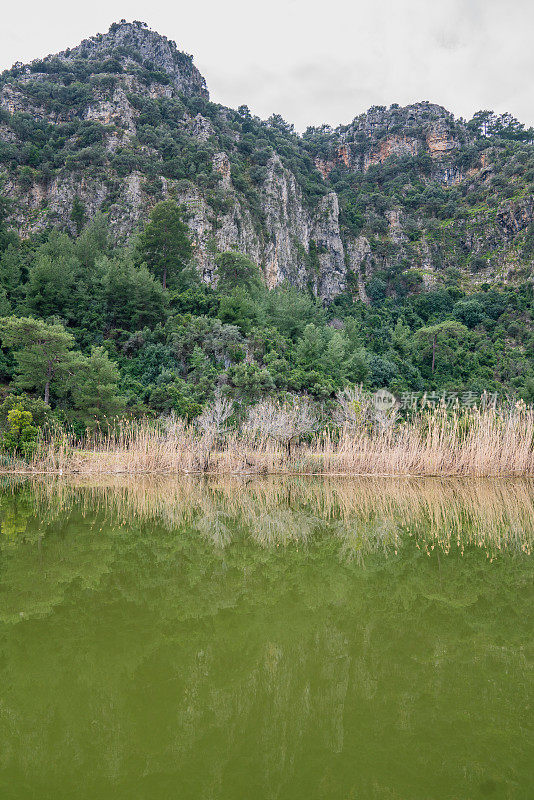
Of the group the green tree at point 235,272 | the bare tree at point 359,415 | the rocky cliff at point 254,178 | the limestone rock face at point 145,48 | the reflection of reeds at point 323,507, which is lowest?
the reflection of reeds at point 323,507

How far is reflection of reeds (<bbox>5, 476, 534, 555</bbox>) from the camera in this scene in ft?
22.0

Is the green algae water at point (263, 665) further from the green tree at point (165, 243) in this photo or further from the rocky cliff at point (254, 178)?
the rocky cliff at point (254, 178)

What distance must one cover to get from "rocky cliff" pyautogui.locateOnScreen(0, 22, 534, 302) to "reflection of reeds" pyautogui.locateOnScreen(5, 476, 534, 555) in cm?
3111

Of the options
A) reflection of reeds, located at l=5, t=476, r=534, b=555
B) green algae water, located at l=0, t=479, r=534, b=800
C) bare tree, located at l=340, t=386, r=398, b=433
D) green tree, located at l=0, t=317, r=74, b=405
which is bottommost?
reflection of reeds, located at l=5, t=476, r=534, b=555

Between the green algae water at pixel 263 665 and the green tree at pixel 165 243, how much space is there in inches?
1089

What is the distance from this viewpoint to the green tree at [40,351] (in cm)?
1670

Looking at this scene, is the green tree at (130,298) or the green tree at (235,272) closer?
the green tree at (130,298)

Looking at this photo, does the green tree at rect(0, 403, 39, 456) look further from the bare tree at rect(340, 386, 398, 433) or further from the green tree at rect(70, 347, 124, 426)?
the bare tree at rect(340, 386, 398, 433)

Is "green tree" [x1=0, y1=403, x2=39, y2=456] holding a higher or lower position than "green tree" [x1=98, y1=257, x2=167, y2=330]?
lower

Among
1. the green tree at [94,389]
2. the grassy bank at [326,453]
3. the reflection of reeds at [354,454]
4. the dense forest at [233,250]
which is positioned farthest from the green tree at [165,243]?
the reflection of reeds at [354,454]

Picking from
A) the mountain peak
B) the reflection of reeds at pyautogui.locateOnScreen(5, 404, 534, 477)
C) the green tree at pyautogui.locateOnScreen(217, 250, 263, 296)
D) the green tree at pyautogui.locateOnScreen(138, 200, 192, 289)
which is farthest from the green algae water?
the mountain peak

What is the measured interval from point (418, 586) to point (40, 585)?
142 inches

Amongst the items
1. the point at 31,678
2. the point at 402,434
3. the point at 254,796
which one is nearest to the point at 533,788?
the point at 254,796

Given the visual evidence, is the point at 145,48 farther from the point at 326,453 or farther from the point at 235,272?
the point at 326,453
